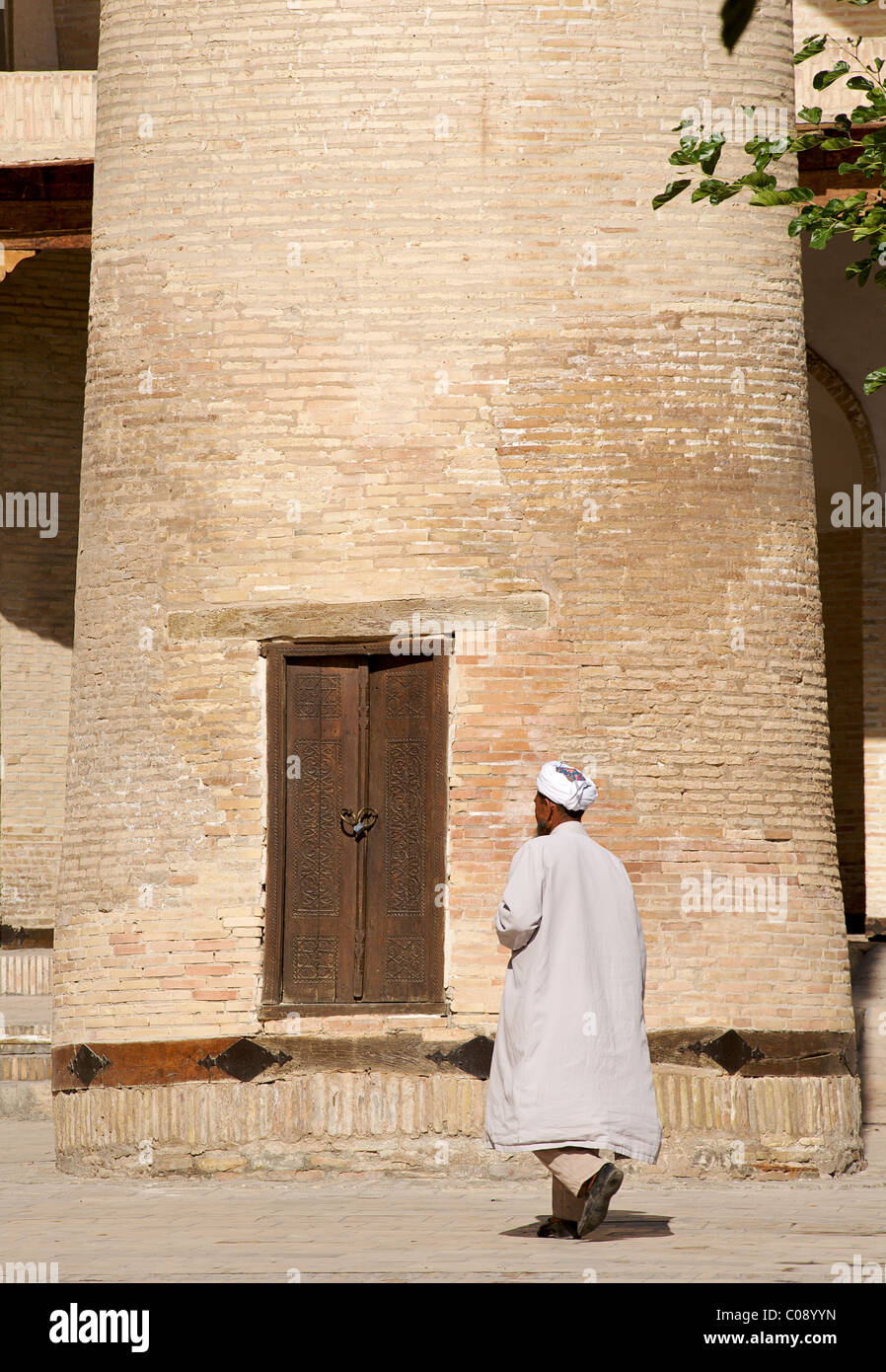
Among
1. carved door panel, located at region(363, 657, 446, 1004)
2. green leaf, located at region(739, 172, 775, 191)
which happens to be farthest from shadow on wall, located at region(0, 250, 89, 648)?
green leaf, located at region(739, 172, 775, 191)

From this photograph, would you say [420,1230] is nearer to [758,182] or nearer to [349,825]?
[349,825]

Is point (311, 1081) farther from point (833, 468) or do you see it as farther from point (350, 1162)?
point (833, 468)

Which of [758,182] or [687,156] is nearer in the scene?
[758,182]

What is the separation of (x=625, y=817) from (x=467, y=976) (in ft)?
3.37

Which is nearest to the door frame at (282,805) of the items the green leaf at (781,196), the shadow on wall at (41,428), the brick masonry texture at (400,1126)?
the brick masonry texture at (400,1126)

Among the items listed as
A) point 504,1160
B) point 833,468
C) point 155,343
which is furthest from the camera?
point 833,468

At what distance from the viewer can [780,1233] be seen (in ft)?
24.4

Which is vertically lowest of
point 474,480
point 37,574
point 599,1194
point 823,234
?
point 599,1194

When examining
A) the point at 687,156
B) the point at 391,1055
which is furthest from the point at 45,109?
the point at 687,156

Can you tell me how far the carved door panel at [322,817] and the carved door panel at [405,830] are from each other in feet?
0.28

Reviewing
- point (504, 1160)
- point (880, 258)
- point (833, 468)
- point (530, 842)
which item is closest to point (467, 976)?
point (504, 1160)

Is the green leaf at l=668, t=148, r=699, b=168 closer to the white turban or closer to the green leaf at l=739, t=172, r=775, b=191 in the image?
the green leaf at l=739, t=172, r=775, b=191

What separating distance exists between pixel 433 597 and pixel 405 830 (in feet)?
3.62

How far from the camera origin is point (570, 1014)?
24.2ft
